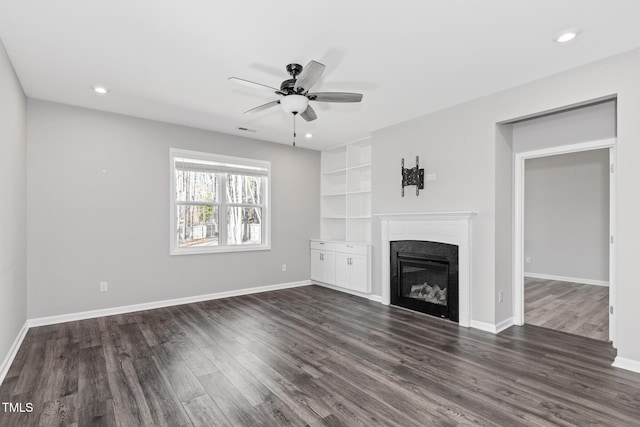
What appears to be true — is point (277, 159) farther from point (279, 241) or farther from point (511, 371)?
point (511, 371)

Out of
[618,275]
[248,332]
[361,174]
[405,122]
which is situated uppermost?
[405,122]

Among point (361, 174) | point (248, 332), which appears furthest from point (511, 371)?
point (361, 174)

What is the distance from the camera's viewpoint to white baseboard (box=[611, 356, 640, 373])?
264 centimetres

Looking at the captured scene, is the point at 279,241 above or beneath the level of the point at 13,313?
above

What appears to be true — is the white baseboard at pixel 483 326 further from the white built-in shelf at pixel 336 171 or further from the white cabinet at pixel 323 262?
the white built-in shelf at pixel 336 171

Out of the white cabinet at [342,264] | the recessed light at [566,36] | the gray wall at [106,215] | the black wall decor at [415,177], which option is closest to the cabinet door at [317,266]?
the white cabinet at [342,264]

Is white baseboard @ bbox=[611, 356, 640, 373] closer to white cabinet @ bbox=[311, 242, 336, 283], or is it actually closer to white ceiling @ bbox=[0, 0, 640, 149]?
white ceiling @ bbox=[0, 0, 640, 149]

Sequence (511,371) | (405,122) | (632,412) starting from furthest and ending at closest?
1. (405,122)
2. (511,371)
3. (632,412)

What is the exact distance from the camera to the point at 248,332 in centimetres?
355

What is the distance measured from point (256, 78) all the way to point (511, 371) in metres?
3.59

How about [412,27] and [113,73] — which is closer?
[412,27]

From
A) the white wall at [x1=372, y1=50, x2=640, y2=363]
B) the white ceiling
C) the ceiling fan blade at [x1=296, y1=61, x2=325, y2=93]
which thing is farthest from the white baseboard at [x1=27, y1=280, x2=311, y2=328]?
the ceiling fan blade at [x1=296, y1=61, x2=325, y2=93]

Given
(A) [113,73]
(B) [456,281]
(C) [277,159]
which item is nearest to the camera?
(A) [113,73]

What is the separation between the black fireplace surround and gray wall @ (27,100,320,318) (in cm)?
257
